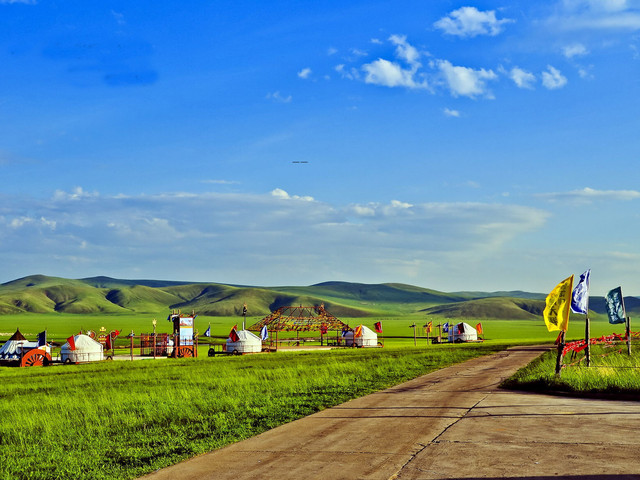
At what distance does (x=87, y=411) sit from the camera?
72.0ft

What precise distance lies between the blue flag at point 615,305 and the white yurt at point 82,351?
43832 millimetres

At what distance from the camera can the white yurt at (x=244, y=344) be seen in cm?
7019

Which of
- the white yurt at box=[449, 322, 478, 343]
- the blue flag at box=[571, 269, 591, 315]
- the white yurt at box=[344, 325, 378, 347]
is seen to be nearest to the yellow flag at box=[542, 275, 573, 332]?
the blue flag at box=[571, 269, 591, 315]

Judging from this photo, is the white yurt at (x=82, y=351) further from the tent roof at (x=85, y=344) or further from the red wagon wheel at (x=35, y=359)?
the red wagon wheel at (x=35, y=359)

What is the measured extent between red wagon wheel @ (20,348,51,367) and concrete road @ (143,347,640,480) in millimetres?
42475

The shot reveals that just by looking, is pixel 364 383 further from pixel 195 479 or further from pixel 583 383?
pixel 195 479

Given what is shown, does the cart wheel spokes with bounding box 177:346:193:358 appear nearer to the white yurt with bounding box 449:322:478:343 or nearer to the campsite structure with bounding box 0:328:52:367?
the campsite structure with bounding box 0:328:52:367

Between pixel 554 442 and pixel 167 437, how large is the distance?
9009 mm

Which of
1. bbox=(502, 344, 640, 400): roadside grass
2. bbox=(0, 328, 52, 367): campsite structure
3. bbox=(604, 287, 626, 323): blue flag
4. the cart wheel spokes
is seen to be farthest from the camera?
the cart wheel spokes

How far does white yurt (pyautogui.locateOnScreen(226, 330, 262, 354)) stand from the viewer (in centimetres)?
7019

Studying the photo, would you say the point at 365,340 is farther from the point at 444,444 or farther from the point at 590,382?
the point at 444,444

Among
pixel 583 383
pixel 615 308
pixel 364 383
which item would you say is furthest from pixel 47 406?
pixel 615 308

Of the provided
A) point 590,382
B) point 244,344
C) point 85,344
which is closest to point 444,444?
point 590,382

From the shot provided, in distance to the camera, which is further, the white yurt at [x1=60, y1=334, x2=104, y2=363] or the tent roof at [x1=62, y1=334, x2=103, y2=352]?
the tent roof at [x1=62, y1=334, x2=103, y2=352]
